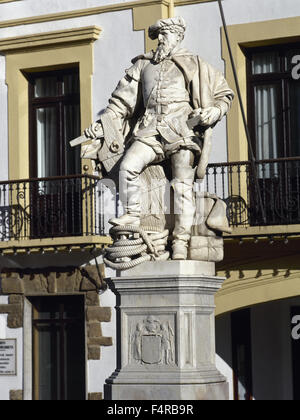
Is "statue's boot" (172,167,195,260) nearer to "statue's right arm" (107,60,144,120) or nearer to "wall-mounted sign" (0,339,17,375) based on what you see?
"statue's right arm" (107,60,144,120)

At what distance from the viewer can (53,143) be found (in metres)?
23.6

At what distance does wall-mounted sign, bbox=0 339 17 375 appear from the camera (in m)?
23.1

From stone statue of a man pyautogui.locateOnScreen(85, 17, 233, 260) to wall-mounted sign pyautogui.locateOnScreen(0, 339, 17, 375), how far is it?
384 inches

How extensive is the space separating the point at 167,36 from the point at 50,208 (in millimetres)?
9204

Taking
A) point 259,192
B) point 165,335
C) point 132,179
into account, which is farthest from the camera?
point 259,192

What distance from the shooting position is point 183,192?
13.6m

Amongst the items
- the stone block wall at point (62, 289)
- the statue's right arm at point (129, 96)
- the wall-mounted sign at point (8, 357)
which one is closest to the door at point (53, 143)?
the stone block wall at point (62, 289)

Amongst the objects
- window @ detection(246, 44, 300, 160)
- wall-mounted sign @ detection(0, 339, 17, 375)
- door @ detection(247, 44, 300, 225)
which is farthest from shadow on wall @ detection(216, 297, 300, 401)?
wall-mounted sign @ detection(0, 339, 17, 375)

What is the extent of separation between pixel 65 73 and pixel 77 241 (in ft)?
9.61

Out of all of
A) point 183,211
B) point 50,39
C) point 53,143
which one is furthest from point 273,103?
point 183,211

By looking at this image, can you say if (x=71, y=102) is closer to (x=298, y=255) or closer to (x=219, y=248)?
(x=298, y=255)

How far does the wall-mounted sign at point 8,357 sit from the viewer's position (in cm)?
2314

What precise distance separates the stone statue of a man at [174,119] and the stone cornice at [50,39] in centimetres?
862

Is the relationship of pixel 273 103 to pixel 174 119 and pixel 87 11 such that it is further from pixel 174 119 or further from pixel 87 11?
pixel 174 119
